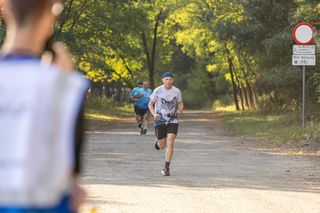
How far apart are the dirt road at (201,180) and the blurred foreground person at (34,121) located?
18.3 ft

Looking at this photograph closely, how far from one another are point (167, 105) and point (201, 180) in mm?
1705

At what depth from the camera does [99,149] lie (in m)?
16.7

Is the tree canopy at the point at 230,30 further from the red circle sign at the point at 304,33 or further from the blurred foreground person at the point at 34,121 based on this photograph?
the blurred foreground person at the point at 34,121

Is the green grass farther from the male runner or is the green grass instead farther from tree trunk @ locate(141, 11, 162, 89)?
tree trunk @ locate(141, 11, 162, 89)

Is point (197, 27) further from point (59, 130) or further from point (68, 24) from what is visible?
point (59, 130)

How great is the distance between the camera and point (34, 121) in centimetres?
244

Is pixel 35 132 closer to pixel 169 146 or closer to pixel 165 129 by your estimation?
pixel 169 146

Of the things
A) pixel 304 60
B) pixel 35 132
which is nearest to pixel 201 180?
pixel 304 60

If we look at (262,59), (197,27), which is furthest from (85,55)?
(197,27)

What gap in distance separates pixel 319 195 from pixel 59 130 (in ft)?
25.4

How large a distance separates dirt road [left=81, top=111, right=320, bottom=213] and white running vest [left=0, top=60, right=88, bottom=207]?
560 centimetres

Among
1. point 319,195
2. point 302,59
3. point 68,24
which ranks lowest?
point 319,195

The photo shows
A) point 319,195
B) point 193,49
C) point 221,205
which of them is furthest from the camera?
point 193,49

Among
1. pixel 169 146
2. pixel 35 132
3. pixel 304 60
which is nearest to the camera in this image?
pixel 35 132
